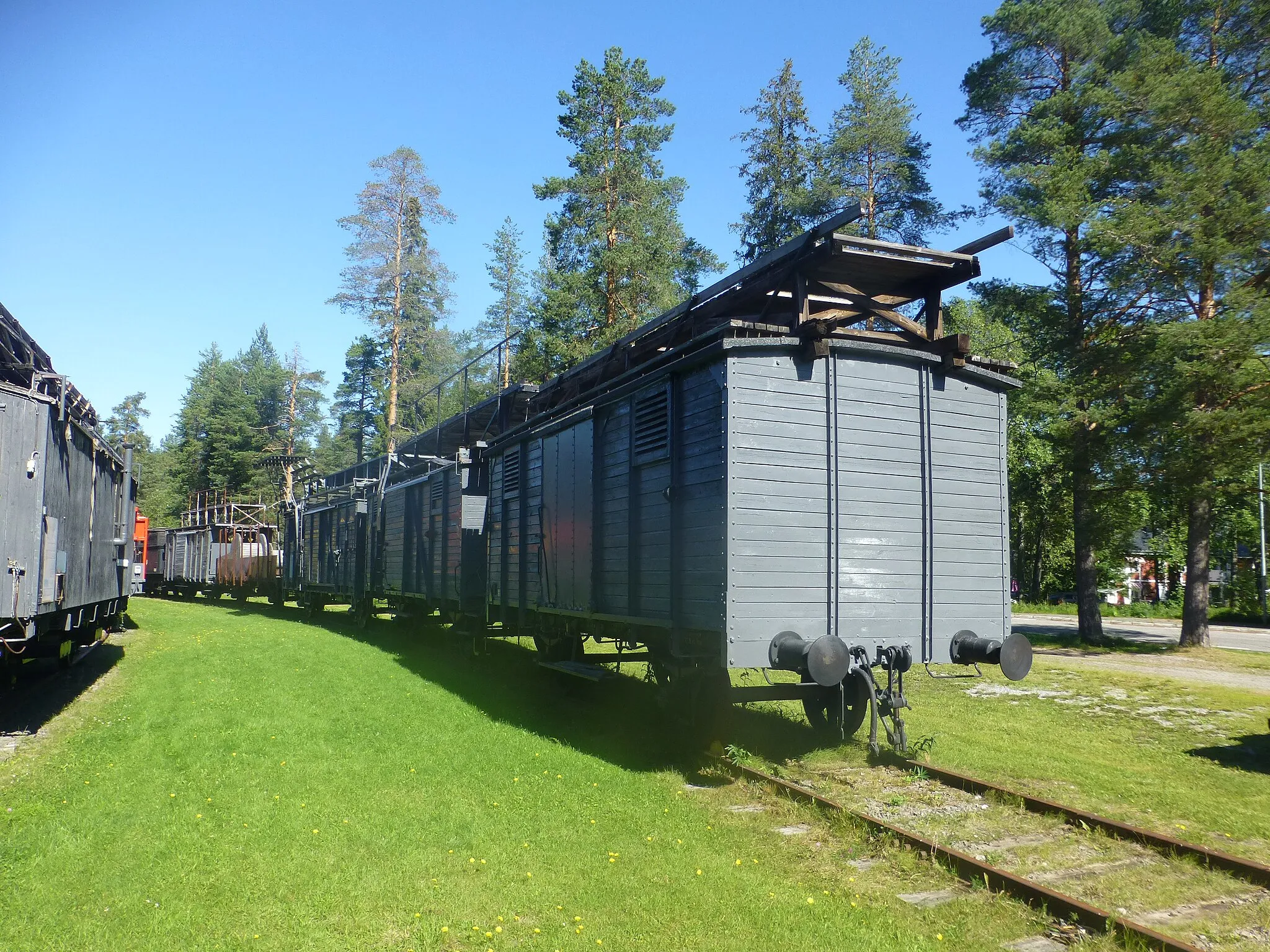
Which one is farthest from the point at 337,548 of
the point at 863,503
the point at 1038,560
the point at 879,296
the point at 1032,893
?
the point at 1038,560

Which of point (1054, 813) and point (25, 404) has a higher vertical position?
point (25, 404)

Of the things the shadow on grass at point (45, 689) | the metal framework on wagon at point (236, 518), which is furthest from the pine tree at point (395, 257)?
the shadow on grass at point (45, 689)

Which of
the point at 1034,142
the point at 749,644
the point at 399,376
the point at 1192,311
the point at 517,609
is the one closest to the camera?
the point at 749,644

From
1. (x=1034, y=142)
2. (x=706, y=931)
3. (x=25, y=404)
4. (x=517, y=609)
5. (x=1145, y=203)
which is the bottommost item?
(x=706, y=931)

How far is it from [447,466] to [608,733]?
22.3ft

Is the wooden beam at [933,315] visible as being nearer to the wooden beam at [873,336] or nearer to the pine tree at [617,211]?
the wooden beam at [873,336]

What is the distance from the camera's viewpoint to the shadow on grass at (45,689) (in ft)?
33.1

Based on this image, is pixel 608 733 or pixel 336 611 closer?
pixel 608 733

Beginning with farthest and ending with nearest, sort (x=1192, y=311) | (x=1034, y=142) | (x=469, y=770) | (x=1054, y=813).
A: (x=1034, y=142), (x=1192, y=311), (x=469, y=770), (x=1054, y=813)

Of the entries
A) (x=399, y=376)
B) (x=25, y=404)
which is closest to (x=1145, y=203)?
(x=25, y=404)

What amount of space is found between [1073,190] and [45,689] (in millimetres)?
21845

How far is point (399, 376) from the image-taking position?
1596 inches

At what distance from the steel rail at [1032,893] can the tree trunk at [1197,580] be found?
18.1m

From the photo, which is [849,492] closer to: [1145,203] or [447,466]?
[447,466]
